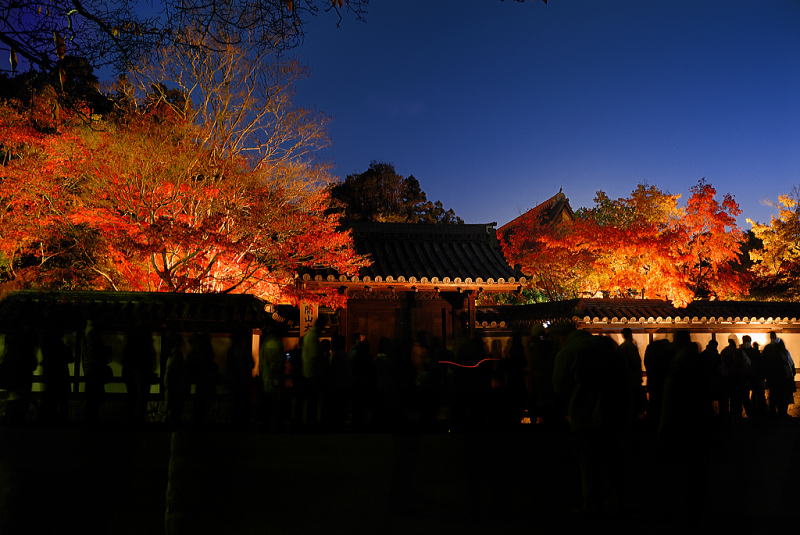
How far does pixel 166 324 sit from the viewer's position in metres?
9.59

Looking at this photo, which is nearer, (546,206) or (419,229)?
(419,229)

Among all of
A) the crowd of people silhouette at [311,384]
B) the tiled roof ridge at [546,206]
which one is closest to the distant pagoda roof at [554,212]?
the tiled roof ridge at [546,206]

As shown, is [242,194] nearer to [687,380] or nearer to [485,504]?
[485,504]

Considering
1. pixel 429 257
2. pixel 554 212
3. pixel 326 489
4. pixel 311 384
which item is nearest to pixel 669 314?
pixel 429 257

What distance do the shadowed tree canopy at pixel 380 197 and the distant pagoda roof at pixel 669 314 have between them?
13754 mm

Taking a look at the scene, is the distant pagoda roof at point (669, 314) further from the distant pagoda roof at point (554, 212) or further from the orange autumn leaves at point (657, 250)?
the distant pagoda roof at point (554, 212)

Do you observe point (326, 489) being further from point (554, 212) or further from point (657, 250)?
point (554, 212)

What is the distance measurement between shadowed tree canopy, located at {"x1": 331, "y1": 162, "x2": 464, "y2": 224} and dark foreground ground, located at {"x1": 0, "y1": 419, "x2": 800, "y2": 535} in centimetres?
2690

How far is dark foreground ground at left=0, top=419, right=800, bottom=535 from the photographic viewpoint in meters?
5.82

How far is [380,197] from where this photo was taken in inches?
1319

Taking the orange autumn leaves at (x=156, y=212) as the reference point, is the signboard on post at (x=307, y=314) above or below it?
below

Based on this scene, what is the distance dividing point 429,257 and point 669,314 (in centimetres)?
911

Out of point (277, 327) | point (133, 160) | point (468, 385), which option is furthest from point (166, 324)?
point (133, 160)

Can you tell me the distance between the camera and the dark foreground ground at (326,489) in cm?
582
